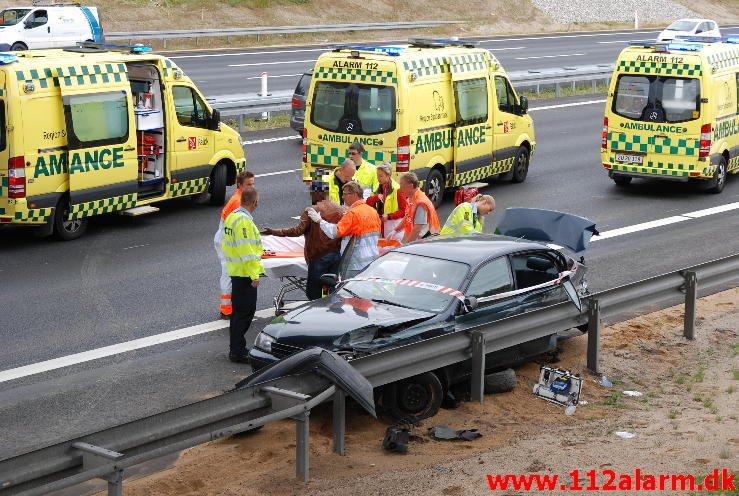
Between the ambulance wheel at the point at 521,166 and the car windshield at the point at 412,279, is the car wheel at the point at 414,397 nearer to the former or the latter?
the car windshield at the point at 412,279

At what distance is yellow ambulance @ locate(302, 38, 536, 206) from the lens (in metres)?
18.6

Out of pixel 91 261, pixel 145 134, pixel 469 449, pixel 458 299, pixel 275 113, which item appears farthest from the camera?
pixel 275 113

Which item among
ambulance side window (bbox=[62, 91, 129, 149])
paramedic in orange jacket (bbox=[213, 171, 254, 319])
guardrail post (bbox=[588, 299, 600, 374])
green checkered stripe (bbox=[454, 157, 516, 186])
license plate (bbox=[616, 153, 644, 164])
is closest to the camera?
guardrail post (bbox=[588, 299, 600, 374])

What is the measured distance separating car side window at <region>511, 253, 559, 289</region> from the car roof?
0.09 metres

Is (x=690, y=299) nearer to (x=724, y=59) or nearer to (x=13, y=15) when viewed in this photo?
(x=724, y=59)

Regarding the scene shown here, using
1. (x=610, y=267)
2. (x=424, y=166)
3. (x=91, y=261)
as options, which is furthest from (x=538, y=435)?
(x=424, y=166)

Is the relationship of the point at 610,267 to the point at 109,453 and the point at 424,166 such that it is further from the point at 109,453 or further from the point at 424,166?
the point at 109,453

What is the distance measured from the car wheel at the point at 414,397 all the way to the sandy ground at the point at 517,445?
0.14 meters

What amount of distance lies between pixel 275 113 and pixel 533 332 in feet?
65.3

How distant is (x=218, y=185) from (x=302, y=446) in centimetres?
1178

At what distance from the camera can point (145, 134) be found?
18.8 meters

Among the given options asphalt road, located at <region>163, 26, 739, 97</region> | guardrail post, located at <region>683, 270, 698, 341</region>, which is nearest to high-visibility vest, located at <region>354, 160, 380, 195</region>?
guardrail post, located at <region>683, 270, 698, 341</region>

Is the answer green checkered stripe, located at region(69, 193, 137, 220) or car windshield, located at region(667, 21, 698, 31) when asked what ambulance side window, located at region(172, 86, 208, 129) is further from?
car windshield, located at region(667, 21, 698, 31)

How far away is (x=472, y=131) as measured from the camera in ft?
67.3
